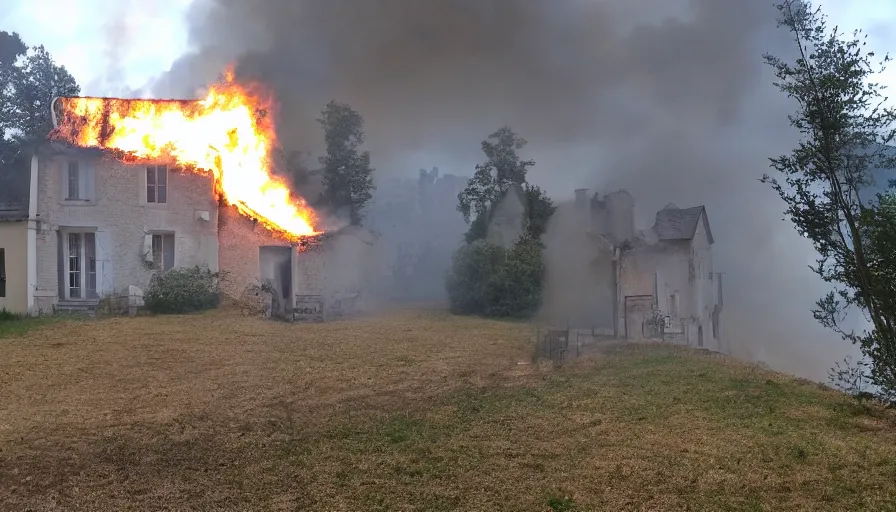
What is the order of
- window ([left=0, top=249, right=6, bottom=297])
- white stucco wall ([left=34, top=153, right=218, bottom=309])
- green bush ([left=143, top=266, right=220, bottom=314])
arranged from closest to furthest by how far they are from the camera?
green bush ([left=143, top=266, right=220, bottom=314]), window ([left=0, top=249, right=6, bottom=297]), white stucco wall ([left=34, top=153, right=218, bottom=309])

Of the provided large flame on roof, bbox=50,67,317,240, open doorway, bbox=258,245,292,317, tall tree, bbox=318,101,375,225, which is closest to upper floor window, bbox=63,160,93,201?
large flame on roof, bbox=50,67,317,240

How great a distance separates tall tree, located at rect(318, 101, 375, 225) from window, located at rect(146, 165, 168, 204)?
962 centimetres

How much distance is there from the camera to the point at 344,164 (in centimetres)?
3225

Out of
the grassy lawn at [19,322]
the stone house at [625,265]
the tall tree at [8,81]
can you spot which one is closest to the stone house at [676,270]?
the stone house at [625,265]

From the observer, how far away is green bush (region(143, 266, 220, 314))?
795 inches

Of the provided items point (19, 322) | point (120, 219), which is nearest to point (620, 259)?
point (120, 219)

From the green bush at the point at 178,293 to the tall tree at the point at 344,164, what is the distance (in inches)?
438

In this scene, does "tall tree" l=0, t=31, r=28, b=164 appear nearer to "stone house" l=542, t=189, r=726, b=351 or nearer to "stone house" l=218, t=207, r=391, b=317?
"stone house" l=218, t=207, r=391, b=317

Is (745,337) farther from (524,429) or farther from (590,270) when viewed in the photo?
(524,429)

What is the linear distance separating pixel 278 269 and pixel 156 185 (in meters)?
4.78

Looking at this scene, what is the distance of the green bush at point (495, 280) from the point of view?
25.0 m

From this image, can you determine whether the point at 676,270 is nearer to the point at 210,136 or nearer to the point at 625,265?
the point at 625,265

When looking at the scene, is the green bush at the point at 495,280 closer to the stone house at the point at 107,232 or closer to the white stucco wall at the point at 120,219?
the stone house at the point at 107,232

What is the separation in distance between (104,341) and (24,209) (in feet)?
28.9
